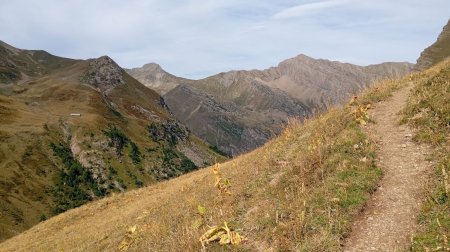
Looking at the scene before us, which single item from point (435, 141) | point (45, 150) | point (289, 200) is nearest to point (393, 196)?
point (289, 200)

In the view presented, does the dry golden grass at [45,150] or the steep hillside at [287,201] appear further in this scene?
the dry golden grass at [45,150]

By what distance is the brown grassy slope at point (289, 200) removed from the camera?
37.2ft

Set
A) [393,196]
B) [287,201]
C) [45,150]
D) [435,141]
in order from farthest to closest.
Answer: [45,150]
[435,141]
[287,201]
[393,196]

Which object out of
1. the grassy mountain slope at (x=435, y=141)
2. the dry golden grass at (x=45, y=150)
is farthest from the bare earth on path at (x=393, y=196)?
the dry golden grass at (x=45, y=150)

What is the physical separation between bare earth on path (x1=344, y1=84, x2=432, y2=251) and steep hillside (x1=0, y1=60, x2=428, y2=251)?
0.36m

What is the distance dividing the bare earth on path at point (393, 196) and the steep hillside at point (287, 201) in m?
0.36

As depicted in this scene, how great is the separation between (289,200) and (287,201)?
9 cm

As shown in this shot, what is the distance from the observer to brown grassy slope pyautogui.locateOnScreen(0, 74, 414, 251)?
11.3 metres

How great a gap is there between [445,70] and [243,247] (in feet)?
46.2

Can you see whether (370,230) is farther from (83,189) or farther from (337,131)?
(83,189)

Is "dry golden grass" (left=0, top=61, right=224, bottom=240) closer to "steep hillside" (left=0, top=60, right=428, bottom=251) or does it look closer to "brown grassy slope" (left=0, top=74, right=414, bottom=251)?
"brown grassy slope" (left=0, top=74, right=414, bottom=251)

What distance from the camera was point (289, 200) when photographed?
42.7 feet

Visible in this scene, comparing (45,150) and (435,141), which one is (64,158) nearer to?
(45,150)

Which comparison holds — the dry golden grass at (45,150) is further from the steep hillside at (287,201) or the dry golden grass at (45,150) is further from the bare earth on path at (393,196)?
the bare earth on path at (393,196)
